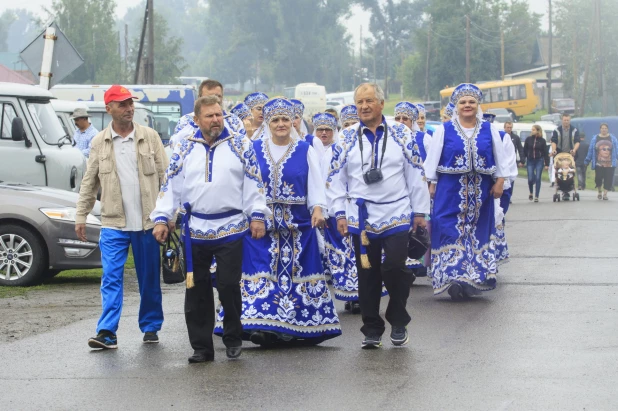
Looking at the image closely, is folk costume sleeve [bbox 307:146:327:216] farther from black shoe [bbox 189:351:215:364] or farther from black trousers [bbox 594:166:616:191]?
black trousers [bbox 594:166:616:191]

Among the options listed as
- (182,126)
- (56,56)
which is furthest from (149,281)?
(56,56)

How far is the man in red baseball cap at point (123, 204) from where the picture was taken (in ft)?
30.1

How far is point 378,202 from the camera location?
9.00 metres

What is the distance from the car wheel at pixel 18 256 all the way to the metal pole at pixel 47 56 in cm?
684

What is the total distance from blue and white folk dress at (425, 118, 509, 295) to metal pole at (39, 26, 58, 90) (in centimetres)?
964

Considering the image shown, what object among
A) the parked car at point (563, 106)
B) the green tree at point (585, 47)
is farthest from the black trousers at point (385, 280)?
the parked car at point (563, 106)

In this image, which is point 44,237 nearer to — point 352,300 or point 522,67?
point 352,300

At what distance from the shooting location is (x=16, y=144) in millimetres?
16828

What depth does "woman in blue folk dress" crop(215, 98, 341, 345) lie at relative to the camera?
30.1ft

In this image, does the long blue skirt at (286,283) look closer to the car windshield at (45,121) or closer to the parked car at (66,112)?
the car windshield at (45,121)

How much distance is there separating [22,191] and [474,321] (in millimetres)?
5913

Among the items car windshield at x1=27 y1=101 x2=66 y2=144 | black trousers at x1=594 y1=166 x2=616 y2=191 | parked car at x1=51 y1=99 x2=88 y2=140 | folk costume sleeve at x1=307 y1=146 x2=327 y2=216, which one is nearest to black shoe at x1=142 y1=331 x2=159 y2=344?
folk costume sleeve at x1=307 y1=146 x2=327 y2=216

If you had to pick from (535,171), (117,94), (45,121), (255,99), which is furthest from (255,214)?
(535,171)

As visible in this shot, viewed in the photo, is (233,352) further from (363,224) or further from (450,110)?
(450,110)
